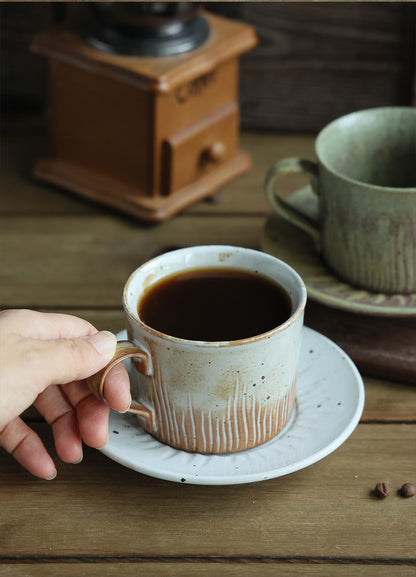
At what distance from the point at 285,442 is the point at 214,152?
1.83 feet

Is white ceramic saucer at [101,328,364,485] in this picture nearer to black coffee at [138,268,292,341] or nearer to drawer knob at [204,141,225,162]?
black coffee at [138,268,292,341]

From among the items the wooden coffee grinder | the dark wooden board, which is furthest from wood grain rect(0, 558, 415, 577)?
the wooden coffee grinder

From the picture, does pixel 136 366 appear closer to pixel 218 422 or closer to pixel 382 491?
pixel 218 422

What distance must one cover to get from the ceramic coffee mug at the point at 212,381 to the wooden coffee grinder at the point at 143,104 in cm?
40

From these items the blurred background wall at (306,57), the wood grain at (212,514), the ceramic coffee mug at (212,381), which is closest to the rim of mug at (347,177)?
the ceramic coffee mug at (212,381)

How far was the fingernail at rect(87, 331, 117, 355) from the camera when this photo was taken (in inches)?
24.9

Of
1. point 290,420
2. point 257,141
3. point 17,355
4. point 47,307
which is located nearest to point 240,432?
point 290,420

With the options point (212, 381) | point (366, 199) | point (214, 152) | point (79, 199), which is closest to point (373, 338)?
point (366, 199)

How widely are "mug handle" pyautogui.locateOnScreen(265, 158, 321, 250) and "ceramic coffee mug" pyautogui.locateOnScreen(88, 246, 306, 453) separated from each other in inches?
8.0

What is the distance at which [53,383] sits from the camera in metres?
0.63

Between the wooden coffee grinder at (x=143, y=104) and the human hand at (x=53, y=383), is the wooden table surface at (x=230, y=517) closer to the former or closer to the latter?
the human hand at (x=53, y=383)

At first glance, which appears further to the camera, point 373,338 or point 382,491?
point 373,338

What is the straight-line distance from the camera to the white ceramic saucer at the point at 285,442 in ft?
2.07

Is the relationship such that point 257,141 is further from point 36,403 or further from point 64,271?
point 36,403
